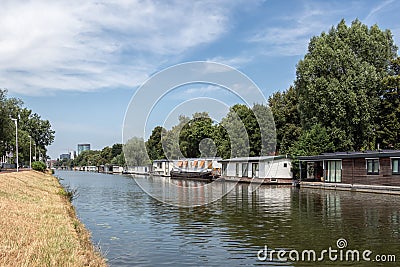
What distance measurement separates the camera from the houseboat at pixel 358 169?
36344 millimetres

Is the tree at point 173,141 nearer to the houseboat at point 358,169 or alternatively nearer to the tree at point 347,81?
the tree at point 347,81

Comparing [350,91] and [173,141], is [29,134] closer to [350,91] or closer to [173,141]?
[173,141]

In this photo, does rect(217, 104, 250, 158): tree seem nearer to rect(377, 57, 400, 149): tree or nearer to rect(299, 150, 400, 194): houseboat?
rect(299, 150, 400, 194): houseboat

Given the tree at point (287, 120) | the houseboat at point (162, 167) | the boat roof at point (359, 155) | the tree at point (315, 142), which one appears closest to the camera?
the boat roof at point (359, 155)

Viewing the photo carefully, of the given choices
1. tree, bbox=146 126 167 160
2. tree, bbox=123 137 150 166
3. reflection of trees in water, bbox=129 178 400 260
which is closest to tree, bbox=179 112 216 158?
tree, bbox=123 137 150 166

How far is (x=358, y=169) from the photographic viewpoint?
133ft

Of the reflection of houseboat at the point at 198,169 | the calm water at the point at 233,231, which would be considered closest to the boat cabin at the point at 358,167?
the calm water at the point at 233,231

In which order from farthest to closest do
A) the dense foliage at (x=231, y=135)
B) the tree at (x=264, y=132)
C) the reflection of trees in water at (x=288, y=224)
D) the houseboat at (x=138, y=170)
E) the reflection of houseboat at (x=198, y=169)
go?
the houseboat at (x=138, y=170) → the dense foliage at (x=231, y=135) → the tree at (x=264, y=132) → the reflection of houseboat at (x=198, y=169) → the reflection of trees in water at (x=288, y=224)

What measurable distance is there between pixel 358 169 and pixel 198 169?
40478 millimetres

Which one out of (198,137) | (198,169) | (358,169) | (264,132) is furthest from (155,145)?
(358,169)

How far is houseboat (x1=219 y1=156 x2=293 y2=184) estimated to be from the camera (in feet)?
177
